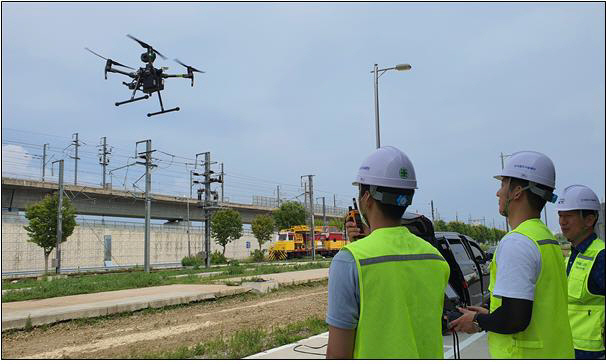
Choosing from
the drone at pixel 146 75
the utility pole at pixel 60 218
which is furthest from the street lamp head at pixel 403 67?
the utility pole at pixel 60 218

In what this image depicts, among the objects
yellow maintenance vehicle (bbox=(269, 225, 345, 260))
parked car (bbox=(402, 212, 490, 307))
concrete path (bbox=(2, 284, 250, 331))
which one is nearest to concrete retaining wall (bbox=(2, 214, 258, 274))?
yellow maintenance vehicle (bbox=(269, 225, 345, 260))

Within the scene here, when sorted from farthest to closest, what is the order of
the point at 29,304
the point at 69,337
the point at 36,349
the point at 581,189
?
the point at 29,304 < the point at 69,337 < the point at 36,349 < the point at 581,189

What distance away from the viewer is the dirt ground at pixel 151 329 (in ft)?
27.7

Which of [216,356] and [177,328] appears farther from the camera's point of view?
[177,328]

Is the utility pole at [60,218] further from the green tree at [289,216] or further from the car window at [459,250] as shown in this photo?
the green tree at [289,216]

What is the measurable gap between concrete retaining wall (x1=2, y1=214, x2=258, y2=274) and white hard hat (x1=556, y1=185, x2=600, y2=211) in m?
36.4

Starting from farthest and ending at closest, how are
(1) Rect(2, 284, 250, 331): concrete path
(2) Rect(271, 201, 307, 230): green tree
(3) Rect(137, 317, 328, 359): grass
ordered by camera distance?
1. (2) Rect(271, 201, 307, 230): green tree
2. (1) Rect(2, 284, 250, 331): concrete path
3. (3) Rect(137, 317, 328, 359): grass

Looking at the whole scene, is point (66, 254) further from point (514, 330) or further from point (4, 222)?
point (514, 330)

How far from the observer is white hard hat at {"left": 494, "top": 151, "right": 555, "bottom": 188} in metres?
2.76

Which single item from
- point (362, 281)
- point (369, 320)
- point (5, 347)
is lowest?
point (5, 347)

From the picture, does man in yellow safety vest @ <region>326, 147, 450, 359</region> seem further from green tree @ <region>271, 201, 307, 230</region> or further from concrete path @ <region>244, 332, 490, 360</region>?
green tree @ <region>271, 201, 307, 230</region>

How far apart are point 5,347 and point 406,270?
9.60 metres

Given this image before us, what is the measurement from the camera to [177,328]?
10.4 metres

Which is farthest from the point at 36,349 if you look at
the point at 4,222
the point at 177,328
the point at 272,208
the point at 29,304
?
the point at 272,208
